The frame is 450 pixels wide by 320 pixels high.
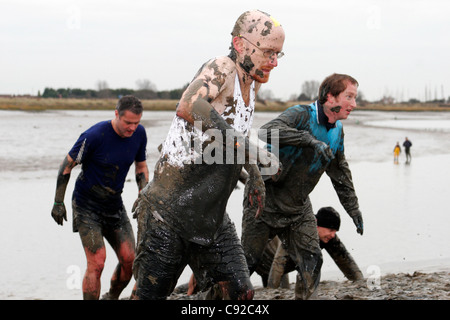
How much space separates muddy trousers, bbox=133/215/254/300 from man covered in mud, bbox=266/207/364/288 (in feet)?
9.33

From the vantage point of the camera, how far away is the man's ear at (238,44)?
12.7ft

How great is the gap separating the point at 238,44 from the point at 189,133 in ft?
1.96

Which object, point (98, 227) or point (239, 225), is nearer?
point (98, 227)

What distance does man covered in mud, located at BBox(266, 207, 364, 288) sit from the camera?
7050mm

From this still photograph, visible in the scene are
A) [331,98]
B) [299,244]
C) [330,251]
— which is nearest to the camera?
[331,98]

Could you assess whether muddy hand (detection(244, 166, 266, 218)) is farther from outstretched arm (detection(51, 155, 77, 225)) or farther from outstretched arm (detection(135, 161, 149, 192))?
outstretched arm (detection(135, 161, 149, 192))

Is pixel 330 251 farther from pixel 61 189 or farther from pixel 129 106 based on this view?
pixel 61 189

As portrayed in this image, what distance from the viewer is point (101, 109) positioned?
2808 inches

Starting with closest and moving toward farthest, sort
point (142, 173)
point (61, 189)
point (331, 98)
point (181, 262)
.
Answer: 1. point (181, 262)
2. point (331, 98)
3. point (61, 189)
4. point (142, 173)

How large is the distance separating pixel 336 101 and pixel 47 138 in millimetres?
22636

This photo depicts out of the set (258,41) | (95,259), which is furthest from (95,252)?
(258,41)

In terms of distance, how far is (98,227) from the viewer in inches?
241

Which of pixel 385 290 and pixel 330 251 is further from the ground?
pixel 330 251
